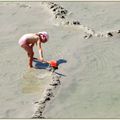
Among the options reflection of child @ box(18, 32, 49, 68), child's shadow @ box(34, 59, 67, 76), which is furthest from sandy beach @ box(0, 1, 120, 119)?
reflection of child @ box(18, 32, 49, 68)

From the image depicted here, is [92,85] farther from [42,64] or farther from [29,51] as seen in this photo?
[29,51]

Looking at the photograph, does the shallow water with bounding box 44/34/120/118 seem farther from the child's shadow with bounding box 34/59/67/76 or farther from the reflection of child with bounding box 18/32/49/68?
the reflection of child with bounding box 18/32/49/68

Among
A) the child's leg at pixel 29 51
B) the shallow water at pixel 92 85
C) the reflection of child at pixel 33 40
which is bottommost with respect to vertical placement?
the shallow water at pixel 92 85

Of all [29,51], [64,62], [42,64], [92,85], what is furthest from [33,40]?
[92,85]

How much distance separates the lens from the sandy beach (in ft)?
27.6

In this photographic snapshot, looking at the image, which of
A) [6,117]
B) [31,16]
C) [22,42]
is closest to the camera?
[6,117]

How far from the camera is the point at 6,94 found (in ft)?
29.1

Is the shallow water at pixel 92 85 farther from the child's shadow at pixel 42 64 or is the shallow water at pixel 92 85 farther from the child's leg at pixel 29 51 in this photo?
the child's leg at pixel 29 51

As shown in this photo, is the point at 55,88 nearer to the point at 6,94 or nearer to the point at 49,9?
the point at 6,94

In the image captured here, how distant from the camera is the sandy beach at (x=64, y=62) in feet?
27.6

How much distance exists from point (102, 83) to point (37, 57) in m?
1.92

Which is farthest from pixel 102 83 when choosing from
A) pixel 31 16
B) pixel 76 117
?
pixel 31 16

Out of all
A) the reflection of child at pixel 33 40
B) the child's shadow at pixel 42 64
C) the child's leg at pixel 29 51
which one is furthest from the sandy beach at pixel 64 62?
the reflection of child at pixel 33 40

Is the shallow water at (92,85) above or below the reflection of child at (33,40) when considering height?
below
